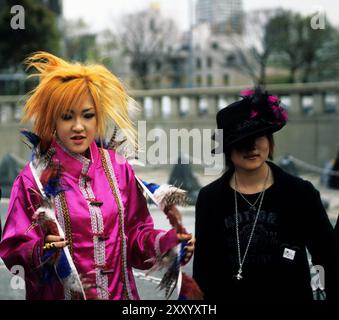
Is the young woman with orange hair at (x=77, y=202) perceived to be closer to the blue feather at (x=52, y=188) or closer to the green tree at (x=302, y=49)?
the blue feather at (x=52, y=188)

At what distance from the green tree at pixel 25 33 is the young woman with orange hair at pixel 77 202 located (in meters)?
5.64

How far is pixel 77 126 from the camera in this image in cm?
204

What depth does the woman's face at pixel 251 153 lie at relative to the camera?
2070 mm

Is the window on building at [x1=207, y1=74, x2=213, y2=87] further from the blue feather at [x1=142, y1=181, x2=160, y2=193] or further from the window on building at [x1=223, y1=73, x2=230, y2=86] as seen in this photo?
the blue feather at [x1=142, y1=181, x2=160, y2=193]

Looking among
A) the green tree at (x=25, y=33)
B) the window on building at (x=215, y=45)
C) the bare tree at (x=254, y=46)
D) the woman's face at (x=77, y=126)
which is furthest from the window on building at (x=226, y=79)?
the woman's face at (x=77, y=126)

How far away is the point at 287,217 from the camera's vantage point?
6.67ft

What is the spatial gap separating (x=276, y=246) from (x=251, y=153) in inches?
11.8

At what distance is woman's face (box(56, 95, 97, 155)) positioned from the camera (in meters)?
2.05

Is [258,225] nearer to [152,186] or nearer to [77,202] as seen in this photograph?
[152,186]

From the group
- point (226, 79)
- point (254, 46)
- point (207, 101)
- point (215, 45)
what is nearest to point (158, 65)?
point (226, 79)

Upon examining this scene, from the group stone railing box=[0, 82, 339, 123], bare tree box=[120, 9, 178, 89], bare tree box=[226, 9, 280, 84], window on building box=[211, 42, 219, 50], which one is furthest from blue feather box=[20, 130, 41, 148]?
window on building box=[211, 42, 219, 50]
